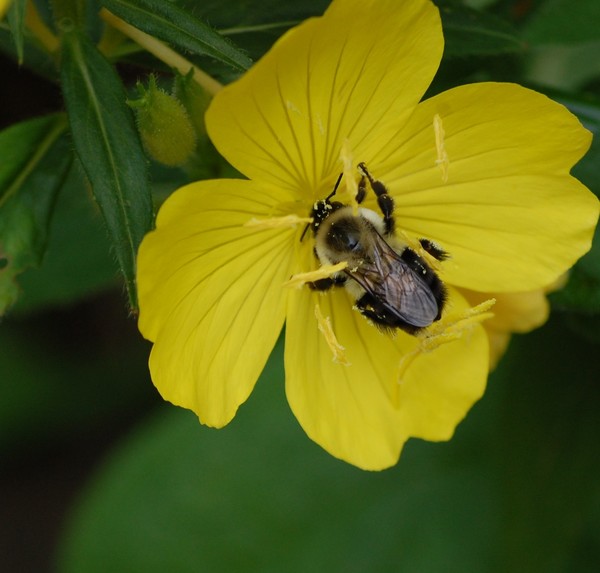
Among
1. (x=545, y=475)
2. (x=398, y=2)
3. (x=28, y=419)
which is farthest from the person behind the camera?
(x=28, y=419)

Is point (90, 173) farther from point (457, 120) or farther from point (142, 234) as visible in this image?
point (457, 120)

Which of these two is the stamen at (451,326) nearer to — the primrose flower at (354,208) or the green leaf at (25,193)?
the primrose flower at (354,208)

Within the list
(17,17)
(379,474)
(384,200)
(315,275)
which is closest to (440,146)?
(384,200)

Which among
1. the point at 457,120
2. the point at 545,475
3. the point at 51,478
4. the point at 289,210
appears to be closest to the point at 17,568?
the point at 51,478

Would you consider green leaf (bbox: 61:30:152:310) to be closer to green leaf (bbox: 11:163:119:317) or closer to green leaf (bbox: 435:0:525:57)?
green leaf (bbox: 435:0:525:57)

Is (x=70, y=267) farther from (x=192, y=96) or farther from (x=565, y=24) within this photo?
(x=565, y=24)

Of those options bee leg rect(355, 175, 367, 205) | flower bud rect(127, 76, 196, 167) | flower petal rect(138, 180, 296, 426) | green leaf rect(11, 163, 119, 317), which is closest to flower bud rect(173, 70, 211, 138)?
flower bud rect(127, 76, 196, 167)

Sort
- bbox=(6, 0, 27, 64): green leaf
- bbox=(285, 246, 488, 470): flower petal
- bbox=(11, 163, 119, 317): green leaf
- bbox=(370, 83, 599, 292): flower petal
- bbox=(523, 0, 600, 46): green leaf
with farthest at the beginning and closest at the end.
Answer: bbox=(11, 163, 119, 317): green leaf → bbox=(523, 0, 600, 46): green leaf → bbox=(285, 246, 488, 470): flower petal → bbox=(370, 83, 599, 292): flower petal → bbox=(6, 0, 27, 64): green leaf
